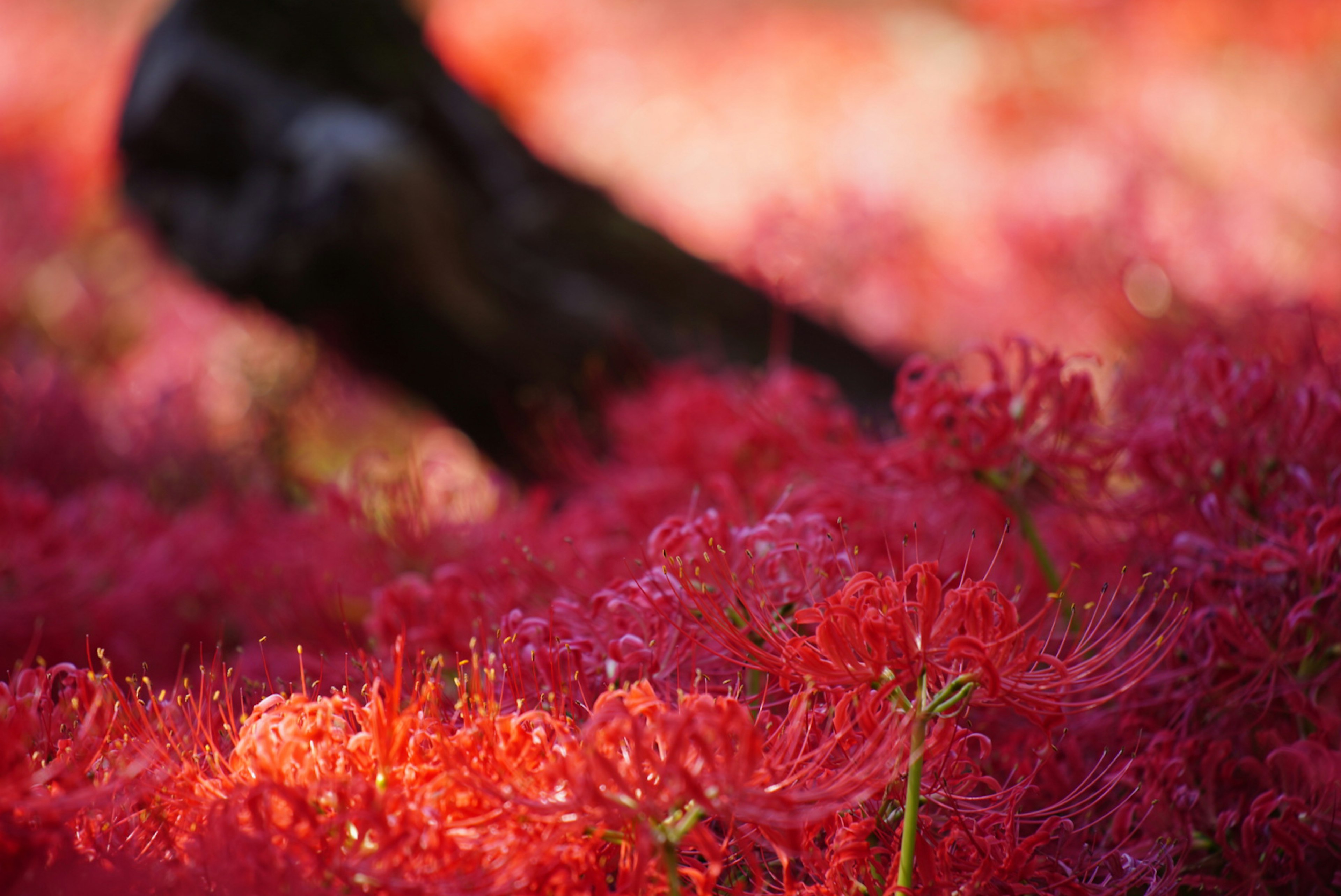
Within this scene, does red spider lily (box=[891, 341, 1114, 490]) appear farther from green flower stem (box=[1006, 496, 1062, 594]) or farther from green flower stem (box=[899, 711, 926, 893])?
green flower stem (box=[899, 711, 926, 893])

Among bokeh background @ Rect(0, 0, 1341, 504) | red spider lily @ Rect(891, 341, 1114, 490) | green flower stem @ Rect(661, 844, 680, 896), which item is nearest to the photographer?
green flower stem @ Rect(661, 844, 680, 896)

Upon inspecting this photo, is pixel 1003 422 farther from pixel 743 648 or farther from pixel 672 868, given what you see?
pixel 672 868

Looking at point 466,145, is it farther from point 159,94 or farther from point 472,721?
point 472,721

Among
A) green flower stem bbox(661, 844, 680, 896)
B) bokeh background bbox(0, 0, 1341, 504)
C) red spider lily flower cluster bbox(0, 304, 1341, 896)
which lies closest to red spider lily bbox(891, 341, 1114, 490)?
red spider lily flower cluster bbox(0, 304, 1341, 896)

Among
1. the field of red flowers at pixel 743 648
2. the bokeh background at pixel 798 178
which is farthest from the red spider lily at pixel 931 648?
the bokeh background at pixel 798 178

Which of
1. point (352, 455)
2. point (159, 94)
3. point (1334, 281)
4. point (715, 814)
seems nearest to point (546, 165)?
point (159, 94)

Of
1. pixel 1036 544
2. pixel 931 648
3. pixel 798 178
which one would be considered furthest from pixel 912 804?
pixel 798 178

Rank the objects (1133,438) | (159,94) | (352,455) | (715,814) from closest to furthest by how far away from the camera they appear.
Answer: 1. (715,814)
2. (1133,438)
3. (159,94)
4. (352,455)

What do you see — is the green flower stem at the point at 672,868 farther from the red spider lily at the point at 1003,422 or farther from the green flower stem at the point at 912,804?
the red spider lily at the point at 1003,422
